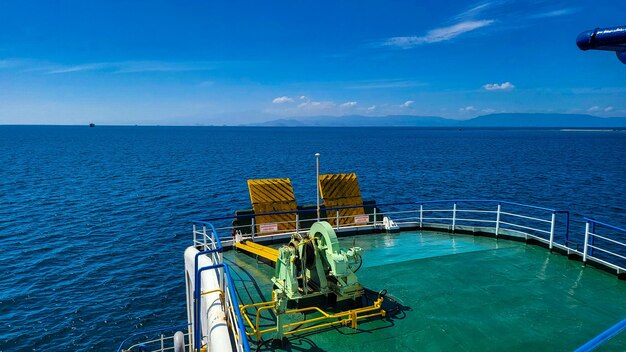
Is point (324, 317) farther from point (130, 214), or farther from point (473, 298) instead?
point (130, 214)


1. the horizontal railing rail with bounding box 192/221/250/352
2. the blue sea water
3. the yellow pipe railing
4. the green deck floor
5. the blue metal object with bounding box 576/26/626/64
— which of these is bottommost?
the blue sea water

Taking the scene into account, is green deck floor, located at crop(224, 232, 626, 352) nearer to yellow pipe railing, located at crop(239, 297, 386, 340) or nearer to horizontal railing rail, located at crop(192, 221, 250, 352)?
yellow pipe railing, located at crop(239, 297, 386, 340)

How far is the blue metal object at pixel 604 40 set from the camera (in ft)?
8.57

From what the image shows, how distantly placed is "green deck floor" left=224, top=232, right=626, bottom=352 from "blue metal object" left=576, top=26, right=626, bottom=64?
7.33 metres

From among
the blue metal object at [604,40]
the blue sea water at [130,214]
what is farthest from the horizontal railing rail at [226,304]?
the blue sea water at [130,214]

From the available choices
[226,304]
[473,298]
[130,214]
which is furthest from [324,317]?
[130,214]

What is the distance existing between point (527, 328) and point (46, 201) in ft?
151

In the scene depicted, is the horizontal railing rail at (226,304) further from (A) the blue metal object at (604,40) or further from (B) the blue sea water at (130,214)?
(B) the blue sea water at (130,214)

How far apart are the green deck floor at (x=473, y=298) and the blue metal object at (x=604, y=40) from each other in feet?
24.1

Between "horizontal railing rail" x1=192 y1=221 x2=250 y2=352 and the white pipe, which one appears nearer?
"horizontal railing rail" x1=192 y1=221 x2=250 y2=352

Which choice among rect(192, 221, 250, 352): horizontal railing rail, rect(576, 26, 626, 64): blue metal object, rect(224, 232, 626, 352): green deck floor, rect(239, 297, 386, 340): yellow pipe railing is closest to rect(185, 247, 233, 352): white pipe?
rect(192, 221, 250, 352): horizontal railing rail

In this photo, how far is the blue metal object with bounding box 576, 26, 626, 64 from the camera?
2613mm

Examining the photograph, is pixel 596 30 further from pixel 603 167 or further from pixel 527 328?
pixel 603 167

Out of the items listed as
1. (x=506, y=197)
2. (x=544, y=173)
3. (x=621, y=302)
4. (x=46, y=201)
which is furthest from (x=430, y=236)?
(x=544, y=173)
